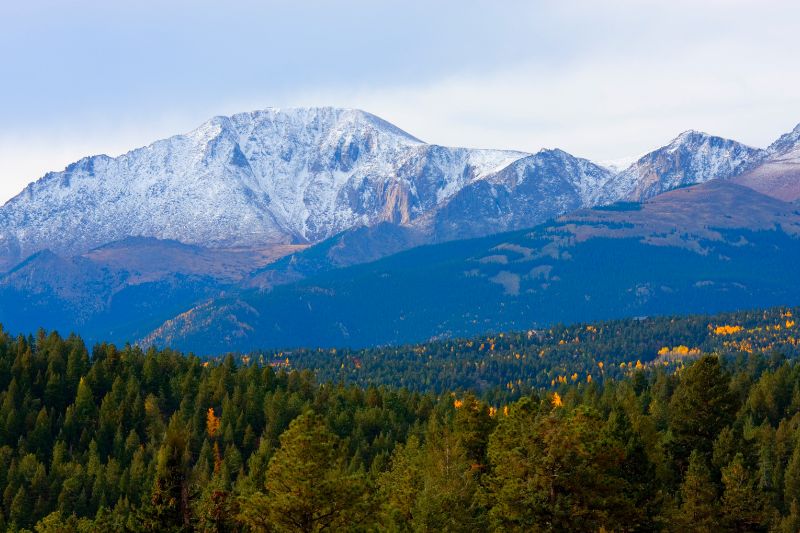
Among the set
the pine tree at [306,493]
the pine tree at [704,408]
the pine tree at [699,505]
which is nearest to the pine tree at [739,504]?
the pine tree at [699,505]

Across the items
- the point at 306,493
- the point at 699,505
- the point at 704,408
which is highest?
the point at 306,493

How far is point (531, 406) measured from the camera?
89.9 m

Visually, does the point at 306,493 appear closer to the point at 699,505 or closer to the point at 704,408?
the point at 699,505

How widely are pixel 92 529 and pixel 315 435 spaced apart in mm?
21126

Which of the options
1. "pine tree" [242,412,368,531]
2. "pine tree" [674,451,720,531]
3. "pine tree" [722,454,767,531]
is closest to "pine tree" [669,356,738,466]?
"pine tree" [722,454,767,531]

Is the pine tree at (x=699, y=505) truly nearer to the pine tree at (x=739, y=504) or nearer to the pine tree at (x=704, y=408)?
the pine tree at (x=739, y=504)

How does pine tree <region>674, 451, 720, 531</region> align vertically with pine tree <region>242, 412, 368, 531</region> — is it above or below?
below

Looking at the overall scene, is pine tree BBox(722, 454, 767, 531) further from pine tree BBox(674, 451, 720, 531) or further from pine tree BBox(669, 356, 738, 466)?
pine tree BBox(669, 356, 738, 466)

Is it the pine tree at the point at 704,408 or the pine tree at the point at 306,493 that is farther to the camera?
the pine tree at the point at 704,408

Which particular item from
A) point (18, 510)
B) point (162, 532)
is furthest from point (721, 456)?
point (18, 510)

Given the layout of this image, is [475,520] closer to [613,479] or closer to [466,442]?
[613,479]

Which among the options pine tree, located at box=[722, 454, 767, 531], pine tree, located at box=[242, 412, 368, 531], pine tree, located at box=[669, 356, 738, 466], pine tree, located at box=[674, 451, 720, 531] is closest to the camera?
pine tree, located at box=[242, 412, 368, 531]

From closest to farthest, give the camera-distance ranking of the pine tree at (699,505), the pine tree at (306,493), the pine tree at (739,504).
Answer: the pine tree at (306,493), the pine tree at (699,505), the pine tree at (739,504)

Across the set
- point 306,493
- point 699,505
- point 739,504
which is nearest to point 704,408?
point 699,505
